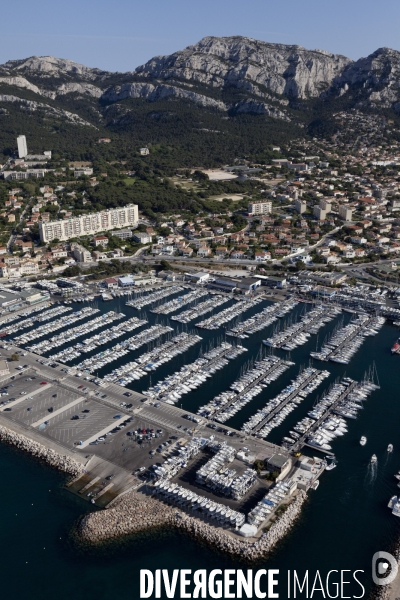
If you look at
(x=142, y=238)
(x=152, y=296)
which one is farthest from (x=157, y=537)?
(x=142, y=238)

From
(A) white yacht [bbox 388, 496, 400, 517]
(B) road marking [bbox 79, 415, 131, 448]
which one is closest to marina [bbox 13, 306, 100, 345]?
(B) road marking [bbox 79, 415, 131, 448]

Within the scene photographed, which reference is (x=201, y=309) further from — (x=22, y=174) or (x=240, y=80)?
(x=240, y=80)

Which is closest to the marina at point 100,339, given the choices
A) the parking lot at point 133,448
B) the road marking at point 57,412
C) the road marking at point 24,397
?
the road marking at point 24,397

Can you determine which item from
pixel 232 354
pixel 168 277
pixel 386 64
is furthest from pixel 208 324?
pixel 386 64

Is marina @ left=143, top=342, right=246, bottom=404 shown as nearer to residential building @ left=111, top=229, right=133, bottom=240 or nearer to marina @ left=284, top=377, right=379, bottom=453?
marina @ left=284, top=377, right=379, bottom=453

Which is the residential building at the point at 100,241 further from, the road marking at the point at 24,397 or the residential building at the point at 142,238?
the road marking at the point at 24,397

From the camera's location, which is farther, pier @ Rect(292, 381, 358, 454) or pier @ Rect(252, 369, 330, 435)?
pier @ Rect(252, 369, 330, 435)
